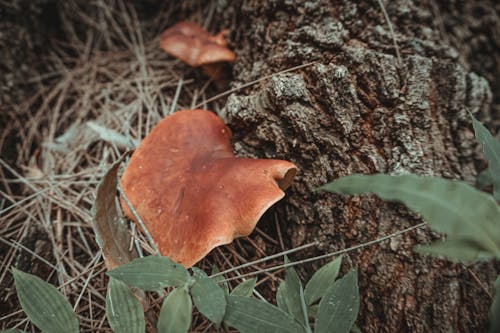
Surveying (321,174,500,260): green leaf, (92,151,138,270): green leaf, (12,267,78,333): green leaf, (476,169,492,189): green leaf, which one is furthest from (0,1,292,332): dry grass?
(476,169,492,189): green leaf

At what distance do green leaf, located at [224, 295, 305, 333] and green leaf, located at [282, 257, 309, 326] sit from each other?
56 millimetres

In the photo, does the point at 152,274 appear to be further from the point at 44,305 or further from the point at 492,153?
the point at 492,153

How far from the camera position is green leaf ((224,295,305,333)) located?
1.23 metres

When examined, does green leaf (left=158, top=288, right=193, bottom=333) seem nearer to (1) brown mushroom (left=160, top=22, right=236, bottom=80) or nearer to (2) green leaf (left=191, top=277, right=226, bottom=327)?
(2) green leaf (left=191, top=277, right=226, bottom=327)

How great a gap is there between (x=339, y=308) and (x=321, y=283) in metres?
0.13

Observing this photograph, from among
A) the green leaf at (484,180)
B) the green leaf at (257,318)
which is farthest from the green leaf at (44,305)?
the green leaf at (484,180)

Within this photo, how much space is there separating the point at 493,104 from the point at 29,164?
3.10m

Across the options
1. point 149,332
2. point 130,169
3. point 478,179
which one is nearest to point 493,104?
point 478,179

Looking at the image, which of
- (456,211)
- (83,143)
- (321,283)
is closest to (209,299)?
(321,283)

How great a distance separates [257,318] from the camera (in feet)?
4.09

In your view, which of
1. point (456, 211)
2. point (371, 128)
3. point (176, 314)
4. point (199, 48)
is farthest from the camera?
point (199, 48)

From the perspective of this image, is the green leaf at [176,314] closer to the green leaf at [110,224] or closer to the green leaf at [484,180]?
the green leaf at [110,224]

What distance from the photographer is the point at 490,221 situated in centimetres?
95

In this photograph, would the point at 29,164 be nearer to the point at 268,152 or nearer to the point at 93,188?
the point at 93,188
